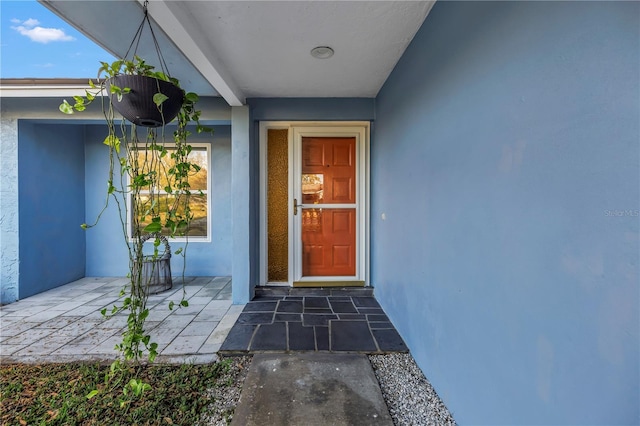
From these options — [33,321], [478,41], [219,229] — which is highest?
[478,41]

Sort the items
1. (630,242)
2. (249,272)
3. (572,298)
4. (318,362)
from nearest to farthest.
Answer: (630,242)
(572,298)
(318,362)
(249,272)

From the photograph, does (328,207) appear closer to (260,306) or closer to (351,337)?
(260,306)

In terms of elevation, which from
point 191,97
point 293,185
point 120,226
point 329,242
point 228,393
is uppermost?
point 191,97

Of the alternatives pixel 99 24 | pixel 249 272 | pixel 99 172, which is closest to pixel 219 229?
pixel 249 272

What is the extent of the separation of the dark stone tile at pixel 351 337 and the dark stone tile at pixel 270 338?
1.41 ft

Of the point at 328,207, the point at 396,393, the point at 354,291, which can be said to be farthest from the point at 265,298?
the point at 396,393

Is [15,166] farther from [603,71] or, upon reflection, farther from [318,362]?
[603,71]

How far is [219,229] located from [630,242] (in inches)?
162

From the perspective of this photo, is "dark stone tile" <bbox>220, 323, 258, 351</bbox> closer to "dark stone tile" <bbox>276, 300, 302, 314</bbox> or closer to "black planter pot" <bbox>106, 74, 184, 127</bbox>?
"dark stone tile" <bbox>276, 300, 302, 314</bbox>

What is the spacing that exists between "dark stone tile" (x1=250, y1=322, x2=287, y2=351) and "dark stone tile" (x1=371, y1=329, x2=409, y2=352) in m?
0.79

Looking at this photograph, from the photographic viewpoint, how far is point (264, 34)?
6.08 ft

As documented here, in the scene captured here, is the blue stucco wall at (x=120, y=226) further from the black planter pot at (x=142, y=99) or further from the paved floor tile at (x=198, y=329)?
the black planter pot at (x=142, y=99)

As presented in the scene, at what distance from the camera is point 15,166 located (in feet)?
10.1

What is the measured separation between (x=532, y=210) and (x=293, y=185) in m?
2.63
